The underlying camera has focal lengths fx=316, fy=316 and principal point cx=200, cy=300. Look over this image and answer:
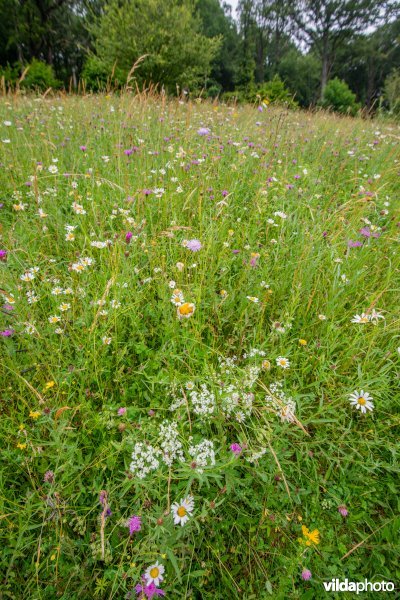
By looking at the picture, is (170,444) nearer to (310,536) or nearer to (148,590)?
(148,590)

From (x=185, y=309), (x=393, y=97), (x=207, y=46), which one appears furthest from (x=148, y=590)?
(x=207, y=46)

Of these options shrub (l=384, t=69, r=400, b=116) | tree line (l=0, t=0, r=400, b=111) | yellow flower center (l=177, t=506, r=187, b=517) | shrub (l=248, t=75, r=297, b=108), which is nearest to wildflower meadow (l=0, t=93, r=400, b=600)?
yellow flower center (l=177, t=506, r=187, b=517)

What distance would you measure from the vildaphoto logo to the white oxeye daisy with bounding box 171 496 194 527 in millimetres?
561

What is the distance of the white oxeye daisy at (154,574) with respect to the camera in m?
1.03

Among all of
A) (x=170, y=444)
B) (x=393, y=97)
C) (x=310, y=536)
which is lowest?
(x=310, y=536)

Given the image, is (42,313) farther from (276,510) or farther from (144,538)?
(276,510)

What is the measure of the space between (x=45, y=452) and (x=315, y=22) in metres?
37.5

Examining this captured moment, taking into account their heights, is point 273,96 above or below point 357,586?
above

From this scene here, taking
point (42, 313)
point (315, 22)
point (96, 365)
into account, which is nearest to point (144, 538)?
point (96, 365)

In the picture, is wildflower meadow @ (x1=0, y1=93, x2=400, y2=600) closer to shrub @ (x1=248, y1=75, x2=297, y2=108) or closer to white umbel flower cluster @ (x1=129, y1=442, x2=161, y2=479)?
white umbel flower cluster @ (x1=129, y1=442, x2=161, y2=479)

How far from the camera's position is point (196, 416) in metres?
1.42

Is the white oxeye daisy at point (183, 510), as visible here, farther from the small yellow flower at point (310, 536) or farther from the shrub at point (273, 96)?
the shrub at point (273, 96)

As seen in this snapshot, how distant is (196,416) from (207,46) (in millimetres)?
13078

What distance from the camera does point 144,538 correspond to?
3.76 ft
